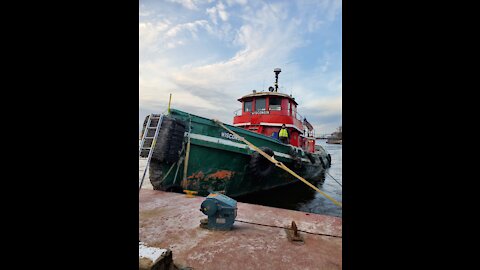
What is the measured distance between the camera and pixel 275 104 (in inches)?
434

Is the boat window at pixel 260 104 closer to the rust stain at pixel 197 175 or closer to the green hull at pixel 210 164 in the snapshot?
→ the green hull at pixel 210 164

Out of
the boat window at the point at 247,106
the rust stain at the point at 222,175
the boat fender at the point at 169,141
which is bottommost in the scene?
the rust stain at the point at 222,175

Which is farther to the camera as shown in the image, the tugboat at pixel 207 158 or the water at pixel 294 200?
the water at pixel 294 200

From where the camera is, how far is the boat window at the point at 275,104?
10947 millimetres

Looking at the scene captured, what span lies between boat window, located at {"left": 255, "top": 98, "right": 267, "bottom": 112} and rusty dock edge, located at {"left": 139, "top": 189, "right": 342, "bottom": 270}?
749 cm

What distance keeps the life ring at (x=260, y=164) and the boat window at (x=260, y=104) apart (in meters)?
3.77

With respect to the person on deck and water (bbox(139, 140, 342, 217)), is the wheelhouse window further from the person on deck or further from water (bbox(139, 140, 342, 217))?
water (bbox(139, 140, 342, 217))

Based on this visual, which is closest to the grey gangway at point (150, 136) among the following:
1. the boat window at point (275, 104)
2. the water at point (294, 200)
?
the water at point (294, 200)

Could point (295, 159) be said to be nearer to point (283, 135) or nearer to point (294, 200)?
point (283, 135)

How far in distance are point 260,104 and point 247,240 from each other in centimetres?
892

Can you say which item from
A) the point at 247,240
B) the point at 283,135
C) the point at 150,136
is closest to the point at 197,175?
the point at 150,136
